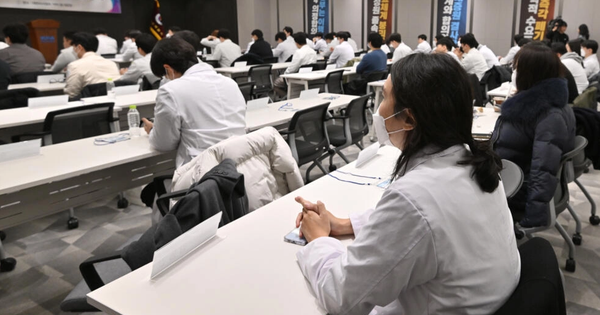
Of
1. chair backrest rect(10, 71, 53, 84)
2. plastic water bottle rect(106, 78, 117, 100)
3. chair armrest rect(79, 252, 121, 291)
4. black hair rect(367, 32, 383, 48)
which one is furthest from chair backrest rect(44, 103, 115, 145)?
black hair rect(367, 32, 383, 48)

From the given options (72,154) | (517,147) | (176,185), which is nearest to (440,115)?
(176,185)

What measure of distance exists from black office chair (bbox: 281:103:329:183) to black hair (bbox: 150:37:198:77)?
97 centimetres

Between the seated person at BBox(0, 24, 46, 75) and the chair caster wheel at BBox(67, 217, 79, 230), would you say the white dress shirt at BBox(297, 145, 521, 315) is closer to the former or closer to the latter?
the chair caster wheel at BBox(67, 217, 79, 230)

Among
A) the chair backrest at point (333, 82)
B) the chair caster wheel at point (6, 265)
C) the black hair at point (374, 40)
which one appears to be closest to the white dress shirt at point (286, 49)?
the black hair at point (374, 40)

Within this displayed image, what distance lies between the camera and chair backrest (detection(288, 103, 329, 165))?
3559 mm

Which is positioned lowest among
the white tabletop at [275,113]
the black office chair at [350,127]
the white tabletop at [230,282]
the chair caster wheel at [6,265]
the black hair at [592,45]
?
the chair caster wheel at [6,265]

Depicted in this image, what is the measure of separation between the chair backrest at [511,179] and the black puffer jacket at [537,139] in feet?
1.17

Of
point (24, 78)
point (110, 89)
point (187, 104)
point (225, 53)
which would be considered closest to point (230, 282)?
point (187, 104)

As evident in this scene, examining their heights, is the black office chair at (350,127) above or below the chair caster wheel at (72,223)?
above

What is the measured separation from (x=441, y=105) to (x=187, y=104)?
6.43 ft

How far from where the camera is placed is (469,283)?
1.01 m

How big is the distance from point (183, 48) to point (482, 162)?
7.07ft

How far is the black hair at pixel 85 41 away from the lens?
5230 mm

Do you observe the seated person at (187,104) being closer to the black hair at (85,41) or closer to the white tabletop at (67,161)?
the white tabletop at (67,161)
